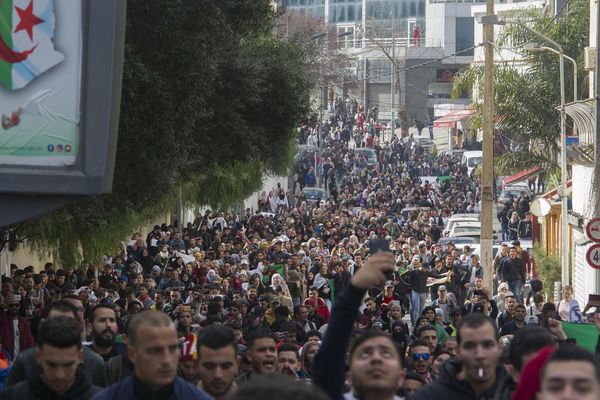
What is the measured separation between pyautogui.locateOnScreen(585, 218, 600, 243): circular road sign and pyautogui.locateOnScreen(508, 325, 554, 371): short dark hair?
15909 millimetres

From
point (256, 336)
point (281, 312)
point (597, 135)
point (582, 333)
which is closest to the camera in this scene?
point (256, 336)

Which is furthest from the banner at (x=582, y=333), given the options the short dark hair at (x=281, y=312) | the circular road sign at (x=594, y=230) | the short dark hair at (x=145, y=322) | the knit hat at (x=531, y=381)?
the knit hat at (x=531, y=381)

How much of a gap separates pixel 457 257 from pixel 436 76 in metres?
81.7

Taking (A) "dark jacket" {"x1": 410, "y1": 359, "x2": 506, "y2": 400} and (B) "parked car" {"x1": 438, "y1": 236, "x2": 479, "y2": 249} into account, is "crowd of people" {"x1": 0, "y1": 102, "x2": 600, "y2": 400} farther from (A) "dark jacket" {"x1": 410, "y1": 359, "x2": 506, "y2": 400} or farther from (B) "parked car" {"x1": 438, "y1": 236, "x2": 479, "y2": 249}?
(B) "parked car" {"x1": 438, "y1": 236, "x2": 479, "y2": 249}

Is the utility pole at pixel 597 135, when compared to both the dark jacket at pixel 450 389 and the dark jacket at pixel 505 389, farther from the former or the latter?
the dark jacket at pixel 505 389

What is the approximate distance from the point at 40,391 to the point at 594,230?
1654 cm

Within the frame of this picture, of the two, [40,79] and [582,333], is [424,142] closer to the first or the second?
[582,333]

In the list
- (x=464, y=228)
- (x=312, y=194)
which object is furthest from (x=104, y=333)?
(x=312, y=194)

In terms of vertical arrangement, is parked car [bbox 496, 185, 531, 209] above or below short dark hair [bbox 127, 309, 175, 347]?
above

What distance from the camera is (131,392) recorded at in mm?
6637

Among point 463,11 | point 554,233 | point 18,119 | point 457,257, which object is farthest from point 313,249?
point 463,11

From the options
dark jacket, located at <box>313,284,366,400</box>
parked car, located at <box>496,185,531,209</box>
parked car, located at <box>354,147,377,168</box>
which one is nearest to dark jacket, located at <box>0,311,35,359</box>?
dark jacket, located at <box>313,284,366,400</box>

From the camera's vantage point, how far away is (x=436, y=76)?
111875 millimetres

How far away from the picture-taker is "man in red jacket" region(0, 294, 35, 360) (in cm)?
1652
